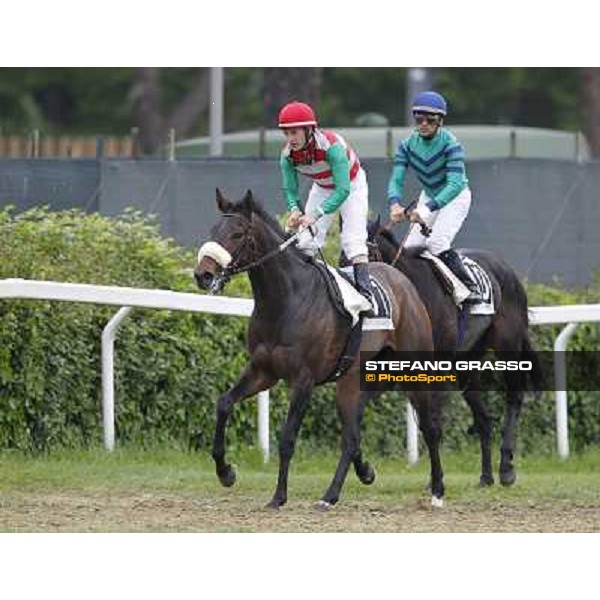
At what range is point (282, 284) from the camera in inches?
469

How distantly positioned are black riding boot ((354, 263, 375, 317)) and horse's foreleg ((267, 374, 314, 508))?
687 millimetres

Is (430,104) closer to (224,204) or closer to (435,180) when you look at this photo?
(435,180)

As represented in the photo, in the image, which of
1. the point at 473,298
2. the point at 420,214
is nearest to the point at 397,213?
the point at 420,214

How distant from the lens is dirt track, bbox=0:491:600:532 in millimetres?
10883

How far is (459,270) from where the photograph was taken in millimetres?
13617

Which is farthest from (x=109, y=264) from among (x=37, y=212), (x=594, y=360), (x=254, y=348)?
(x=594, y=360)

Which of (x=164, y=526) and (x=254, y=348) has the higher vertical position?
(x=254, y=348)

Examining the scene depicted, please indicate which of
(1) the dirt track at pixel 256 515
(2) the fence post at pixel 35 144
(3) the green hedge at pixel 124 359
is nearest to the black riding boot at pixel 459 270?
(3) the green hedge at pixel 124 359

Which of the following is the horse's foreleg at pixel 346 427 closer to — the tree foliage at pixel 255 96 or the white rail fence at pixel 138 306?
the white rail fence at pixel 138 306

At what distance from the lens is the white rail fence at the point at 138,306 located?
12836mm

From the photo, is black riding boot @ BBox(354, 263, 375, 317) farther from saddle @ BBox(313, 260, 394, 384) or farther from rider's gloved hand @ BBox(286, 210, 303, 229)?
rider's gloved hand @ BBox(286, 210, 303, 229)

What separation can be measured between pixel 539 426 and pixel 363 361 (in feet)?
12.7

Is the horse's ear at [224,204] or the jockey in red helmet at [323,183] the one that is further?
the jockey in red helmet at [323,183]

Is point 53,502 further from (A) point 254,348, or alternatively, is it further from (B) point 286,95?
(B) point 286,95
